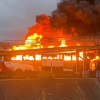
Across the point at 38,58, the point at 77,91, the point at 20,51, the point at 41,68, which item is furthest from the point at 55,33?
the point at 77,91

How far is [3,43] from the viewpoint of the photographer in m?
57.7

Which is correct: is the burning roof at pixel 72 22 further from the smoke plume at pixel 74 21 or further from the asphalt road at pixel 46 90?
the asphalt road at pixel 46 90

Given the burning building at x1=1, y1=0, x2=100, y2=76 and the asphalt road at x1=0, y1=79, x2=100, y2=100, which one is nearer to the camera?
the asphalt road at x1=0, y1=79, x2=100, y2=100

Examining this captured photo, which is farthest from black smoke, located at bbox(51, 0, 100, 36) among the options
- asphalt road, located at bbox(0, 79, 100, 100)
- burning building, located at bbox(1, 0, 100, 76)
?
asphalt road, located at bbox(0, 79, 100, 100)

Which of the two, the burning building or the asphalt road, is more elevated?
the burning building

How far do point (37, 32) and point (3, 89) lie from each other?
4331 centimetres

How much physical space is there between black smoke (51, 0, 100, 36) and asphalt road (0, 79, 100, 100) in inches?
1428

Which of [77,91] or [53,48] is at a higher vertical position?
[53,48]

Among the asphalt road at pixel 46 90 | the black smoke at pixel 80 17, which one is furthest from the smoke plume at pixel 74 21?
the asphalt road at pixel 46 90

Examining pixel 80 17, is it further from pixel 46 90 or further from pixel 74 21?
pixel 46 90

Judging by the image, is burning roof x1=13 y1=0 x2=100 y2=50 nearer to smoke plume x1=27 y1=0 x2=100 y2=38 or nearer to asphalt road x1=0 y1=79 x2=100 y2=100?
smoke plume x1=27 y1=0 x2=100 y2=38

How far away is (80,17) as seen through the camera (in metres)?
74.2

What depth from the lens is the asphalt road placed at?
34.5 metres

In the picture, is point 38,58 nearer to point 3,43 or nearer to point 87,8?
point 3,43
